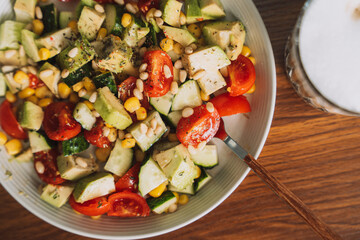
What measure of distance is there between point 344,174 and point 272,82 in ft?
2.99

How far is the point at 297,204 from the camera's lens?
5.58 ft

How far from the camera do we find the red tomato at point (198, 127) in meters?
1.77

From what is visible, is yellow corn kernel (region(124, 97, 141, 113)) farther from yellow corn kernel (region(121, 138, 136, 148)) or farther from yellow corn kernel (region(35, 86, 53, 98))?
yellow corn kernel (region(35, 86, 53, 98))

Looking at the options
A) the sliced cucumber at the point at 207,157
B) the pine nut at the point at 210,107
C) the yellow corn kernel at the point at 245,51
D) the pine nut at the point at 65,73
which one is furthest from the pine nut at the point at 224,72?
the pine nut at the point at 65,73

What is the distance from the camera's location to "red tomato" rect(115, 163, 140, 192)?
1908 mm

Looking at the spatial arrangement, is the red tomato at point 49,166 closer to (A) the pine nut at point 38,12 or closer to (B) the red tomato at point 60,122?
(B) the red tomato at point 60,122

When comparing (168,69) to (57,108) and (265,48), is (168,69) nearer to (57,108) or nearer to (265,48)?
(265,48)

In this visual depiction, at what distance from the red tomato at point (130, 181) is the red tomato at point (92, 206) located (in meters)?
0.12

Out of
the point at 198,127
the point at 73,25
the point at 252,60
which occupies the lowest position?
the point at 198,127

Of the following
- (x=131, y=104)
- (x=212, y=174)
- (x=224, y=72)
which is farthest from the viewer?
(x=212, y=174)

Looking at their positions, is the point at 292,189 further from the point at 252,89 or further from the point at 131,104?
the point at 131,104

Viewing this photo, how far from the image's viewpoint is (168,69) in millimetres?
1804

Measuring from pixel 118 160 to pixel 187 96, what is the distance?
60 cm

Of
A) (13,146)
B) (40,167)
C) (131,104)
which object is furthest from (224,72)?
(13,146)
